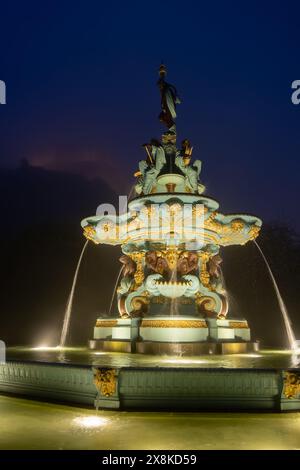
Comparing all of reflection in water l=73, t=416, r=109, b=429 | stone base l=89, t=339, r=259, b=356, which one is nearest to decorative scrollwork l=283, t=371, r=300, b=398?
reflection in water l=73, t=416, r=109, b=429

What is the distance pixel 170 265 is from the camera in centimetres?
1405

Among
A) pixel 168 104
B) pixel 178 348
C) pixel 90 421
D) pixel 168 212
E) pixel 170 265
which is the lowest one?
pixel 90 421

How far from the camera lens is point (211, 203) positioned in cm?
1455

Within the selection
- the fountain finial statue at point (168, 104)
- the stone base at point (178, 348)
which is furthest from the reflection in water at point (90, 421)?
the fountain finial statue at point (168, 104)

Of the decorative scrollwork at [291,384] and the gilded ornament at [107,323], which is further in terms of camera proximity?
the gilded ornament at [107,323]

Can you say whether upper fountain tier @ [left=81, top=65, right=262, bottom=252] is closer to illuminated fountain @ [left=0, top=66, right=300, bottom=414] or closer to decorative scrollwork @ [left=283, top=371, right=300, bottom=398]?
illuminated fountain @ [left=0, top=66, right=300, bottom=414]

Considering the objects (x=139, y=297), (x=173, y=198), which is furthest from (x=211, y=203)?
(x=139, y=297)

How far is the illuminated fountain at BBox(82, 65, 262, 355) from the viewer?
12.8m

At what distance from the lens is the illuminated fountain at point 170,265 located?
12.8m

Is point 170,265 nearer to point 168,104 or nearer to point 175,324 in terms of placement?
point 175,324

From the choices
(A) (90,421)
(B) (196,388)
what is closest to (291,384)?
(B) (196,388)

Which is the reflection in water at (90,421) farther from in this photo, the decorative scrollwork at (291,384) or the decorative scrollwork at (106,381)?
the decorative scrollwork at (291,384)
